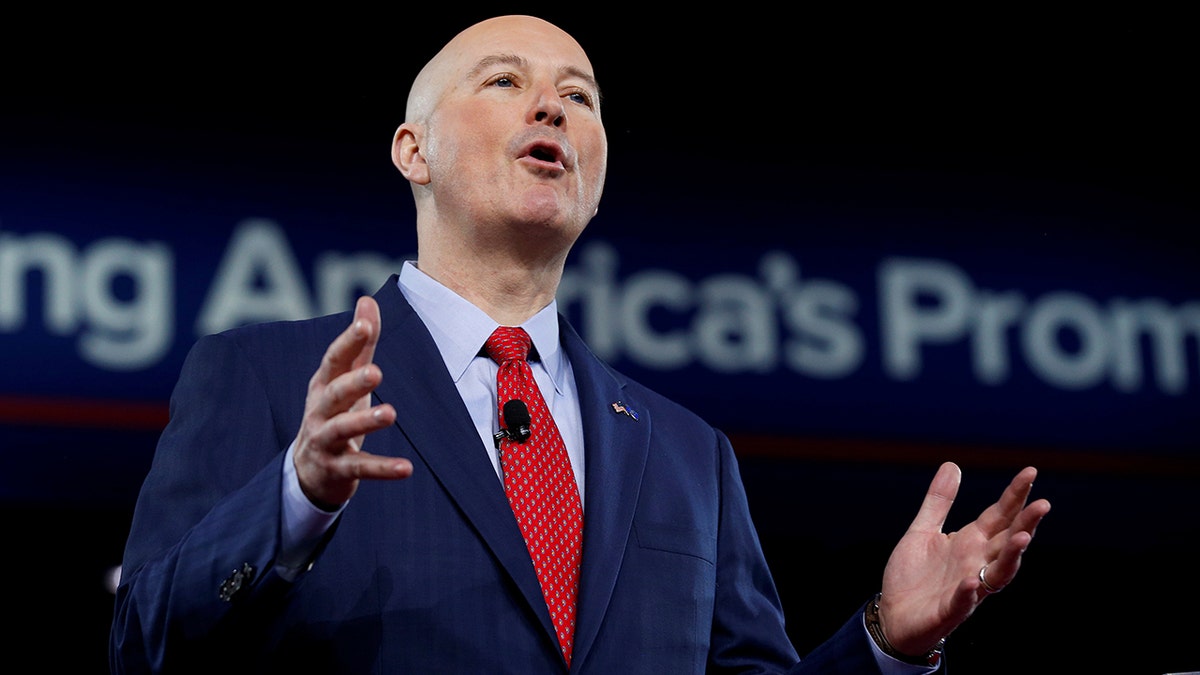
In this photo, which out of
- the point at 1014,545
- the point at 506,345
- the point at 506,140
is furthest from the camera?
the point at 506,140

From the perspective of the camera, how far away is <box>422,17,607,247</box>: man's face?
208 cm

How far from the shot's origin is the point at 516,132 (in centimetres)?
211

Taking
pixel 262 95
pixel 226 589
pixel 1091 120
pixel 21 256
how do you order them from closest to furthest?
pixel 226 589, pixel 21 256, pixel 262 95, pixel 1091 120

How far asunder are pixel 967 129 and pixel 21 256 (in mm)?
2548

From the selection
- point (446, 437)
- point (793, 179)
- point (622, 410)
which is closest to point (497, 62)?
point (622, 410)

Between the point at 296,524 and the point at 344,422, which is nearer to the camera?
the point at 344,422

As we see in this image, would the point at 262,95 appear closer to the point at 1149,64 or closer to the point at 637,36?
the point at 637,36

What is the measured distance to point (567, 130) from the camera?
2.15 m

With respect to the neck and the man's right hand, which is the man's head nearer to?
the neck

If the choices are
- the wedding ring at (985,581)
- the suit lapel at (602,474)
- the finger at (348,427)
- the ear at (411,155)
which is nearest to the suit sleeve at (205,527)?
the finger at (348,427)

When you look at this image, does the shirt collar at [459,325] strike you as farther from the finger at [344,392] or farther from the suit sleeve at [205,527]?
the finger at [344,392]

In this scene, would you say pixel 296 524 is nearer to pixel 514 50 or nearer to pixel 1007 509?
pixel 1007 509

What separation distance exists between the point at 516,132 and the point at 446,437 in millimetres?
550

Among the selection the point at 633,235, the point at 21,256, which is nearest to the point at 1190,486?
the point at 633,235
